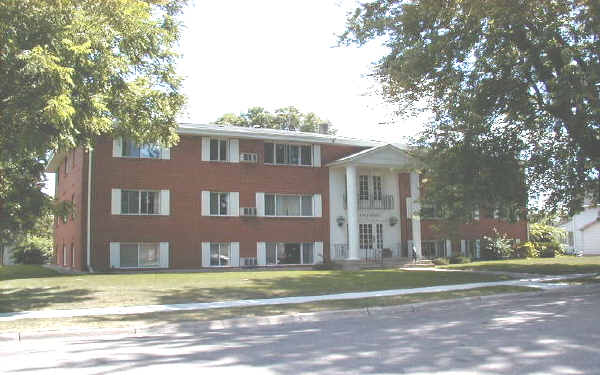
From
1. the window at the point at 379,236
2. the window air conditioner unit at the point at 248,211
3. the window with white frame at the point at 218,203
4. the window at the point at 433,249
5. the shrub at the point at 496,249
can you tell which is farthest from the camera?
the shrub at the point at 496,249

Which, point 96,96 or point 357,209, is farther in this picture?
point 357,209

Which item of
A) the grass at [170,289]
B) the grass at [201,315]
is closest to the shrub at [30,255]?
the grass at [170,289]

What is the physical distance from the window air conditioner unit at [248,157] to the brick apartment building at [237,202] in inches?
2.0

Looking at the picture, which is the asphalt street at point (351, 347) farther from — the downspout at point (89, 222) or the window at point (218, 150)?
the window at point (218, 150)

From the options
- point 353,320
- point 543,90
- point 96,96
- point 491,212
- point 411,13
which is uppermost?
point 411,13

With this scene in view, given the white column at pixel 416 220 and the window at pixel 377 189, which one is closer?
the white column at pixel 416 220

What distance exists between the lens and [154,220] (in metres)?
26.9

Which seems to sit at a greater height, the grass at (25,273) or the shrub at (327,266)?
the grass at (25,273)

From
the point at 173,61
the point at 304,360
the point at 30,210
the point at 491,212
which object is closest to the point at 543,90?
the point at 491,212

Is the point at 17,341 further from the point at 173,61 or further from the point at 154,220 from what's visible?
the point at 154,220

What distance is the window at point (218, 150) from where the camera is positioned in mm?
28484

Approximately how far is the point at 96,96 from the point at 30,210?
6521 millimetres

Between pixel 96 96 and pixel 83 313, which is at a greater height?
pixel 96 96

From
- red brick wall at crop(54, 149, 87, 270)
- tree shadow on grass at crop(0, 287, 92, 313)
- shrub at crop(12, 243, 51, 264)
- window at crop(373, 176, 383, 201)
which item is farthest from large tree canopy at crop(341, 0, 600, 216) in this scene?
shrub at crop(12, 243, 51, 264)
